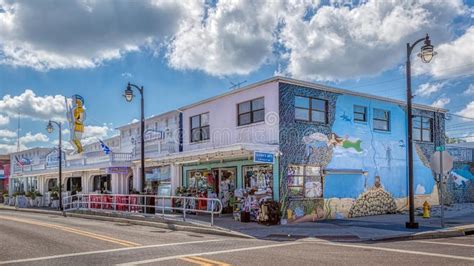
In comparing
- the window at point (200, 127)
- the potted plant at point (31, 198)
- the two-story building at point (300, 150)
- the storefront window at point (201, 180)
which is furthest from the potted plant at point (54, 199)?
the window at point (200, 127)

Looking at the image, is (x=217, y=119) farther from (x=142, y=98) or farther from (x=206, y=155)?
(x=142, y=98)

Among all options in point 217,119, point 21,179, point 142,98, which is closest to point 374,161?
point 217,119

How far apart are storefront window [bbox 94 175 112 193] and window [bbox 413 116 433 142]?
21.8 meters

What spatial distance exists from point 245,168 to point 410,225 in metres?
7.59

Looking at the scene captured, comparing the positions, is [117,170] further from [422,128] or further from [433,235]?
[433,235]

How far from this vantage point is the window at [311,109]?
19.5 m

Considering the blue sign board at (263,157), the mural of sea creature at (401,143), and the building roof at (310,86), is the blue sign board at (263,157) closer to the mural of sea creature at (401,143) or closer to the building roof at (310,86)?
the building roof at (310,86)

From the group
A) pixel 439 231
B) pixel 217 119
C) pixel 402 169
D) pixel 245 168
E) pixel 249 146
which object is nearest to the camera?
pixel 439 231

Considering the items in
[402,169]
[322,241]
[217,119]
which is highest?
[217,119]

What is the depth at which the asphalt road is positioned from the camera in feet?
31.9

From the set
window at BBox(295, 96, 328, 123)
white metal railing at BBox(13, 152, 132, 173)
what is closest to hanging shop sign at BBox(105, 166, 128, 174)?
white metal railing at BBox(13, 152, 132, 173)

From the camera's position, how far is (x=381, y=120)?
23062 millimetres

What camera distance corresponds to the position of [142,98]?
21.2 metres

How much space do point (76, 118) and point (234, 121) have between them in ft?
36.8
